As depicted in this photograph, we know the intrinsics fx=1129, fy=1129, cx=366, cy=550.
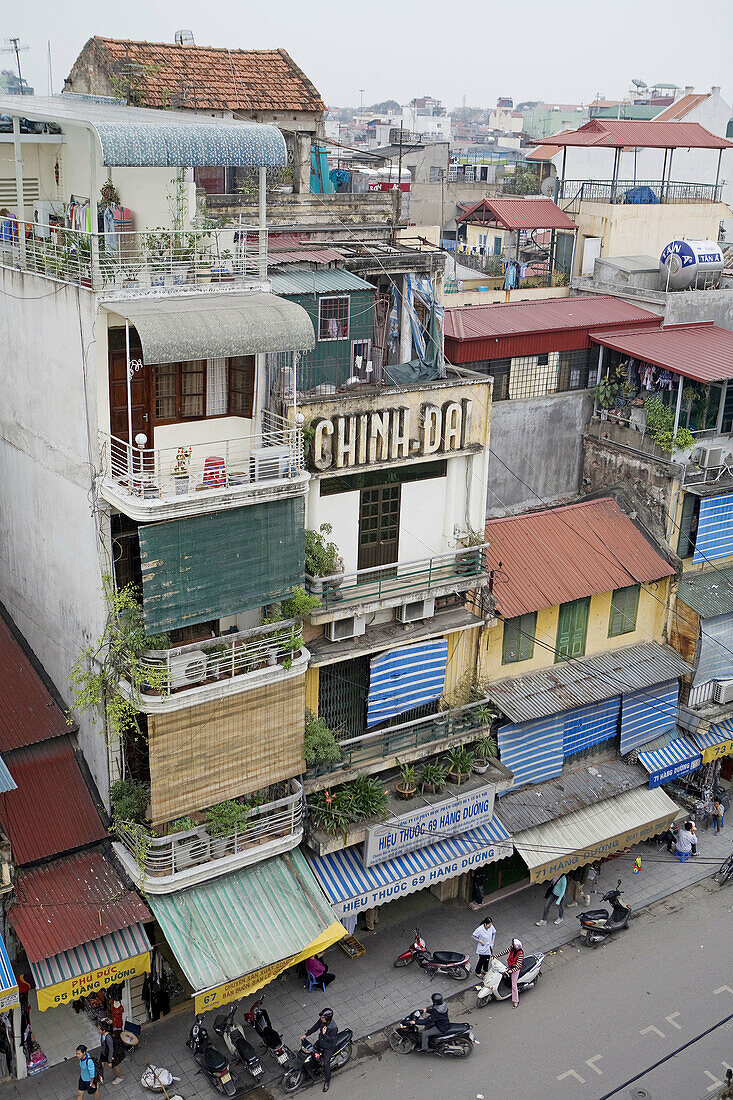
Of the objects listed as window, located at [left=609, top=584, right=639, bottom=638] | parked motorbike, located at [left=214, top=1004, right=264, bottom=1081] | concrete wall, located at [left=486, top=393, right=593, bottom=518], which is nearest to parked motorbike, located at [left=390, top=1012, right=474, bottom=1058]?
parked motorbike, located at [left=214, top=1004, right=264, bottom=1081]

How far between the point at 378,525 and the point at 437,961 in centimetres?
1010

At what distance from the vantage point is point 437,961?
84.9 ft

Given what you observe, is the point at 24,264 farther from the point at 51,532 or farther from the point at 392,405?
the point at 392,405

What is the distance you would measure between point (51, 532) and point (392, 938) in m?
12.8

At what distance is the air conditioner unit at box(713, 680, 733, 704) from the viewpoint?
32.0 metres

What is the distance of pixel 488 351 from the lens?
29.5 m

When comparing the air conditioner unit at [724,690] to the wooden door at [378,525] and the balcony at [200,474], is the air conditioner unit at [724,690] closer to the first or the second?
the wooden door at [378,525]

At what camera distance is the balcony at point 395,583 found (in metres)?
23.7

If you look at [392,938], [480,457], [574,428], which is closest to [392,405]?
[480,457]

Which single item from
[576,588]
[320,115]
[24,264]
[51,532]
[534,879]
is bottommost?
[534,879]

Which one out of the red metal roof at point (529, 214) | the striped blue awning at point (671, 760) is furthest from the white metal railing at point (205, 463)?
the red metal roof at point (529, 214)

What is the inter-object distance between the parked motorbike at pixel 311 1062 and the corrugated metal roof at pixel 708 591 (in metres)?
14.6

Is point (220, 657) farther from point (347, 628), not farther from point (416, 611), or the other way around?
point (416, 611)

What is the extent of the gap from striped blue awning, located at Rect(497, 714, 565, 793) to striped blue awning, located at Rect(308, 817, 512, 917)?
181cm
